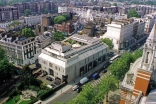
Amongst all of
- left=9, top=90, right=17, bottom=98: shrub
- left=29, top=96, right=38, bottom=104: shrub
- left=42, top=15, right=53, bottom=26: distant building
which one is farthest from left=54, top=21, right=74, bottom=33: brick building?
left=29, top=96, right=38, bottom=104: shrub

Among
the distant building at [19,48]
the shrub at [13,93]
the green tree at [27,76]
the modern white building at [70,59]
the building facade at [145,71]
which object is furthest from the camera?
the distant building at [19,48]

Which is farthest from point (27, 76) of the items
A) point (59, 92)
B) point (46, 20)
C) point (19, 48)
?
point (46, 20)

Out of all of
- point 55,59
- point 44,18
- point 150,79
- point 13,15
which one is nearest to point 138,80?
point 150,79

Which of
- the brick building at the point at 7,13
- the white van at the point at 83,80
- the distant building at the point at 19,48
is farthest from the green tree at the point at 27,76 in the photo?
the brick building at the point at 7,13

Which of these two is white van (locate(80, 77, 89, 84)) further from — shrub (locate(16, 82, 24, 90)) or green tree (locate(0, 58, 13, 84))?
green tree (locate(0, 58, 13, 84))

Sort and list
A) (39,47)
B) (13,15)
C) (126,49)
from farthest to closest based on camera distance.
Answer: (13,15)
(126,49)
(39,47)

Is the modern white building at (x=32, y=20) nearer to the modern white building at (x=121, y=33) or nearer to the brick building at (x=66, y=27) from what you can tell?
the brick building at (x=66, y=27)

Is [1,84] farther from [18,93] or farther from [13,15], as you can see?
[13,15]

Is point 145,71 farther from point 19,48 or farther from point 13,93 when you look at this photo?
point 19,48
